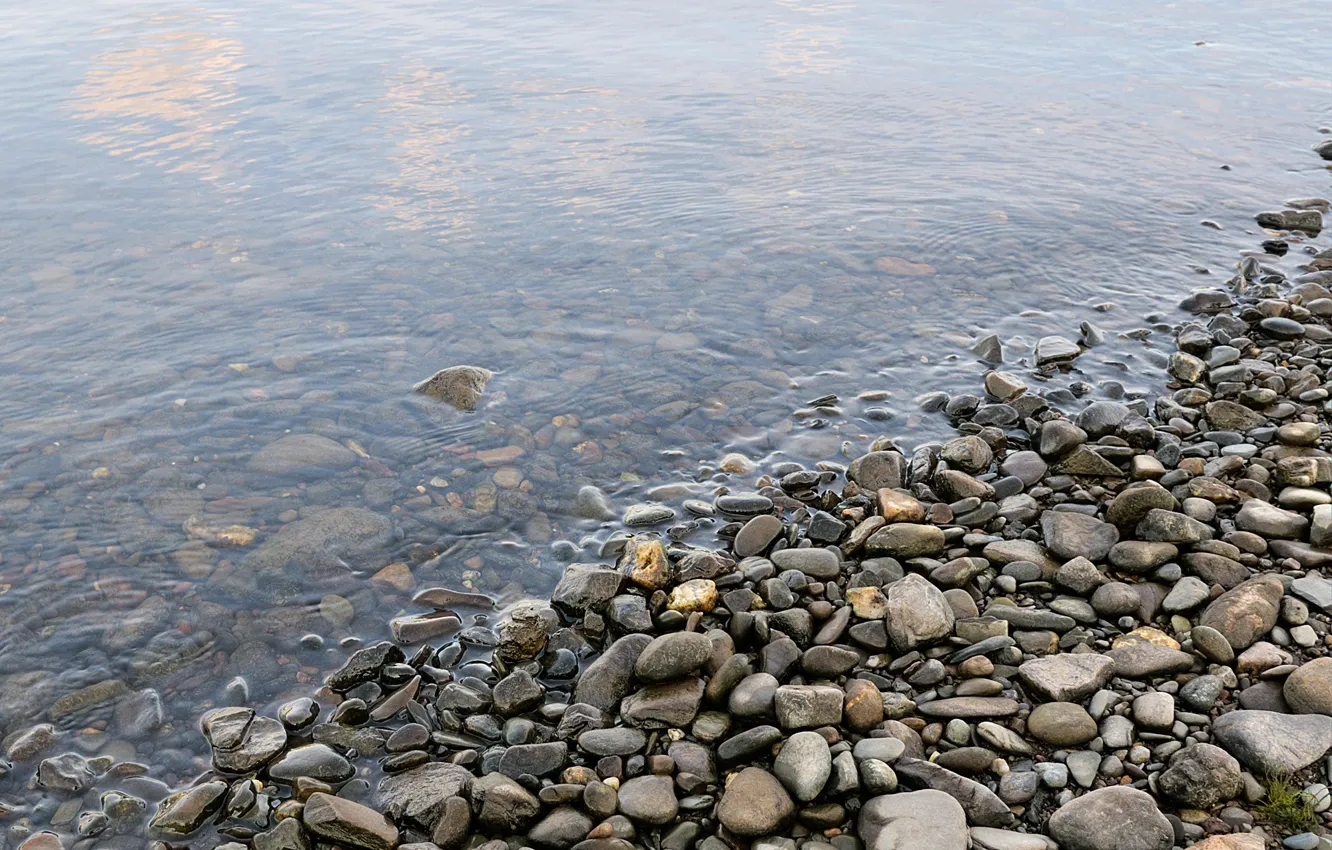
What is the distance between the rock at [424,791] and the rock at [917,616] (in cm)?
229

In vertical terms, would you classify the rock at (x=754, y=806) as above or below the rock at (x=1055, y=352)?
below

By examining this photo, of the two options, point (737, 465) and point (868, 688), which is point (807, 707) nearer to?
point (868, 688)

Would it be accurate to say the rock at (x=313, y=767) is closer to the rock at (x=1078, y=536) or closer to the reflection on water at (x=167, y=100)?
the rock at (x=1078, y=536)

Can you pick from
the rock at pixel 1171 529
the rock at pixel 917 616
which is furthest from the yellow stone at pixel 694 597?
the rock at pixel 1171 529

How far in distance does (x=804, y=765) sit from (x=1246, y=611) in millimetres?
2511

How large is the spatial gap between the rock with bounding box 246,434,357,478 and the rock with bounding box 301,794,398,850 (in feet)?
10.7

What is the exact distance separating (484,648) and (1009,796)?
2.77 meters

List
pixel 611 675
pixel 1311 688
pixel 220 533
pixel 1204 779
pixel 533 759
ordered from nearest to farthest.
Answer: pixel 1204 779 → pixel 1311 688 → pixel 533 759 → pixel 611 675 → pixel 220 533

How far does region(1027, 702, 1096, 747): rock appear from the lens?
164 inches

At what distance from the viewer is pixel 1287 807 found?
143 inches

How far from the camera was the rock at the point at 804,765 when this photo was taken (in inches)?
155

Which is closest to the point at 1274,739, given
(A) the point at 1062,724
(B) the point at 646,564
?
(A) the point at 1062,724

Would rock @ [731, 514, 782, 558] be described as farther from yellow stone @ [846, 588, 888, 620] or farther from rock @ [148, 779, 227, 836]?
rock @ [148, 779, 227, 836]

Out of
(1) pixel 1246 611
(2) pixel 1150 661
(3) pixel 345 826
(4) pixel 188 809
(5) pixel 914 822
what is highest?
(1) pixel 1246 611
